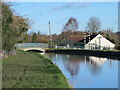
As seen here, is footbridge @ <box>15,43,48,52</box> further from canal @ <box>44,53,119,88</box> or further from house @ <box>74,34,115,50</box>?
canal @ <box>44,53,119,88</box>

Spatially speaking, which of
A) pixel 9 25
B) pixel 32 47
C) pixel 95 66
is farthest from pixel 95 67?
pixel 32 47

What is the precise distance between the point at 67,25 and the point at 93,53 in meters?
26.5

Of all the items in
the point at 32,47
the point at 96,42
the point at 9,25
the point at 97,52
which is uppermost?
the point at 9,25

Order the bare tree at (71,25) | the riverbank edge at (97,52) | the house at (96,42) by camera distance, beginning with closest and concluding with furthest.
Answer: the riverbank edge at (97,52)
the house at (96,42)
the bare tree at (71,25)

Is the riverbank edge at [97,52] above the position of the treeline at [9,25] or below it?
below

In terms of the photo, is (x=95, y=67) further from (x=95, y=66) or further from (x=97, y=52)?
(x=97, y=52)

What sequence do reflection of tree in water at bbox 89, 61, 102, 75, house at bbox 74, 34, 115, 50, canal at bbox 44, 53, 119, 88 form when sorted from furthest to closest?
1. house at bbox 74, 34, 115, 50
2. reflection of tree in water at bbox 89, 61, 102, 75
3. canal at bbox 44, 53, 119, 88

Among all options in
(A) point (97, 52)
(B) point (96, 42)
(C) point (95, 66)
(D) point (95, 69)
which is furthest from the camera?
(B) point (96, 42)

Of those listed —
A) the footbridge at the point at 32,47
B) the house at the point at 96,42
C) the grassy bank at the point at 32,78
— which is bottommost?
the grassy bank at the point at 32,78

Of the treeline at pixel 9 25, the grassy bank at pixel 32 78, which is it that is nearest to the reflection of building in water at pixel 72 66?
the grassy bank at pixel 32 78

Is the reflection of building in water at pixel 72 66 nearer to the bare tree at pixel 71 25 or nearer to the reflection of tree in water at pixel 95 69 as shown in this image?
the reflection of tree in water at pixel 95 69

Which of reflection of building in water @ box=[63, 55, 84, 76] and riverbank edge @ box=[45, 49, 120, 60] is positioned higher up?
riverbank edge @ box=[45, 49, 120, 60]

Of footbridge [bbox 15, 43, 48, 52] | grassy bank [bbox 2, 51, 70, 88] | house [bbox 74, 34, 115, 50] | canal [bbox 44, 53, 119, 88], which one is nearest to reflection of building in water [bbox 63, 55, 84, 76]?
canal [bbox 44, 53, 119, 88]

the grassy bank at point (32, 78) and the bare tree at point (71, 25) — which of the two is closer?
the grassy bank at point (32, 78)
